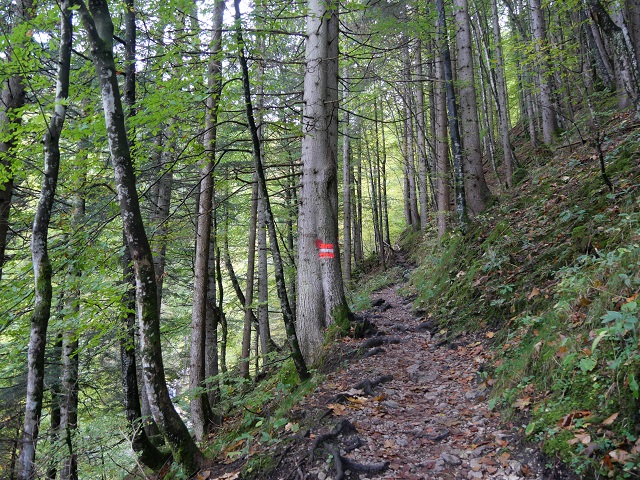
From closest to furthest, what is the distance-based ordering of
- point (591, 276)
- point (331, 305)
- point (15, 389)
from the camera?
point (591, 276) → point (331, 305) → point (15, 389)

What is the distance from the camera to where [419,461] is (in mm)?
3797

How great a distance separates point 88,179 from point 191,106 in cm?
261

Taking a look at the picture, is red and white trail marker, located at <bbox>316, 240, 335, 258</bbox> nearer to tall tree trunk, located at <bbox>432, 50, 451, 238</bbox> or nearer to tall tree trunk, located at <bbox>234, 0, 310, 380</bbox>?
tall tree trunk, located at <bbox>234, 0, 310, 380</bbox>

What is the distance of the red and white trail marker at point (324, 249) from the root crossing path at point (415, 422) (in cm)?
165

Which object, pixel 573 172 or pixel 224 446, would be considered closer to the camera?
pixel 224 446

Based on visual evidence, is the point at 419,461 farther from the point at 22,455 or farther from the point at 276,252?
the point at 22,455

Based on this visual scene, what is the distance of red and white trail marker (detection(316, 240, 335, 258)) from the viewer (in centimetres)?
689

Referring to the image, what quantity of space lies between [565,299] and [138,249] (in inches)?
198

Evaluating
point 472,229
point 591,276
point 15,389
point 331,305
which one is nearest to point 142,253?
point 331,305

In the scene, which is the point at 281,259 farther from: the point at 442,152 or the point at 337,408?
the point at 442,152

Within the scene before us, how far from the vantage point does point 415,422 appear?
4.53 meters

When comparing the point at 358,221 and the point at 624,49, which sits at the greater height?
the point at 624,49

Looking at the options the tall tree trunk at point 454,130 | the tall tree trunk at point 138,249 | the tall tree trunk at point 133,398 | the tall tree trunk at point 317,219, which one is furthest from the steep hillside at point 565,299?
the tall tree trunk at point 133,398

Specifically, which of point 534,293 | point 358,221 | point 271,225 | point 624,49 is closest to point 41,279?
point 271,225
